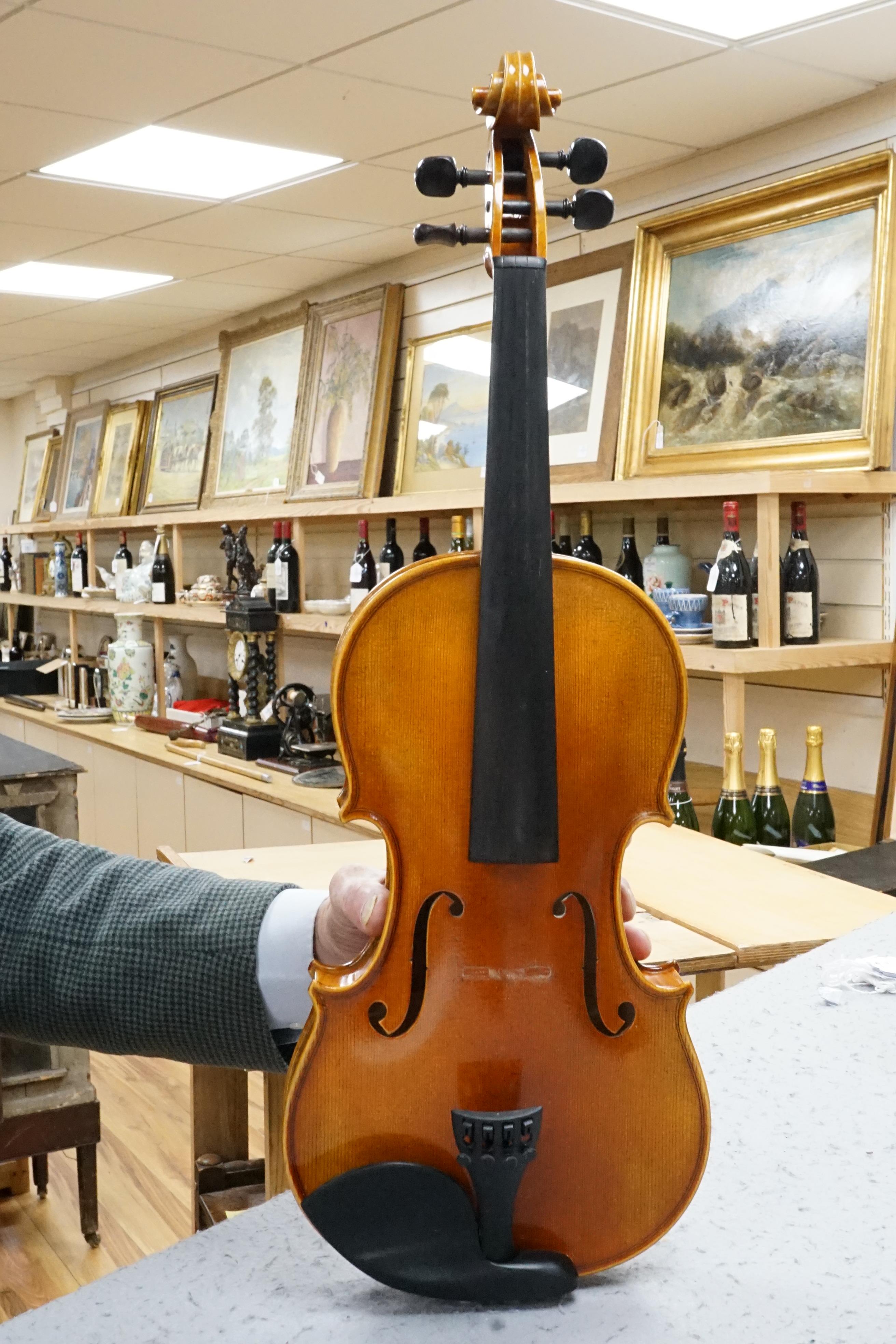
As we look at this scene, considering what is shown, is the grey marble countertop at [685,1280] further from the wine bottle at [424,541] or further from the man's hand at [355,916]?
the wine bottle at [424,541]

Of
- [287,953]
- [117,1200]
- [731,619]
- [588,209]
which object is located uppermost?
[588,209]

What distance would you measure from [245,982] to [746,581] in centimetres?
214

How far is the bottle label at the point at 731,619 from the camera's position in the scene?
2693 mm

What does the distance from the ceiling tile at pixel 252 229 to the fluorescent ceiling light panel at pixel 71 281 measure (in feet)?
1.81

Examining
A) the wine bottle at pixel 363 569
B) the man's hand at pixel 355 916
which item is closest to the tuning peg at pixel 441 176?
the man's hand at pixel 355 916

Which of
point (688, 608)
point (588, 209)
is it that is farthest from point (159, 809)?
point (588, 209)

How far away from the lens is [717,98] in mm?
2727

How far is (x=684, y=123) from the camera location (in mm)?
2896

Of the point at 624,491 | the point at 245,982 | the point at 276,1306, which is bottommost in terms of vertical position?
the point at 276,1306

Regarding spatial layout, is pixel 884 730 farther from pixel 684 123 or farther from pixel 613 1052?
pixel 613 1052

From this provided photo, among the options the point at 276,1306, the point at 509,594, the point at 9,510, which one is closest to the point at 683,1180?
the point at 276,1306

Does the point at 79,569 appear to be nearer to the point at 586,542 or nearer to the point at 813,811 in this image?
the point at 586,542

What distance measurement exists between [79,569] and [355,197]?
3692mm

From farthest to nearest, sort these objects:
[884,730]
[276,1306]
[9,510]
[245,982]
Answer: [9,510] → [884,730] → [245,982] → [276,1306]
